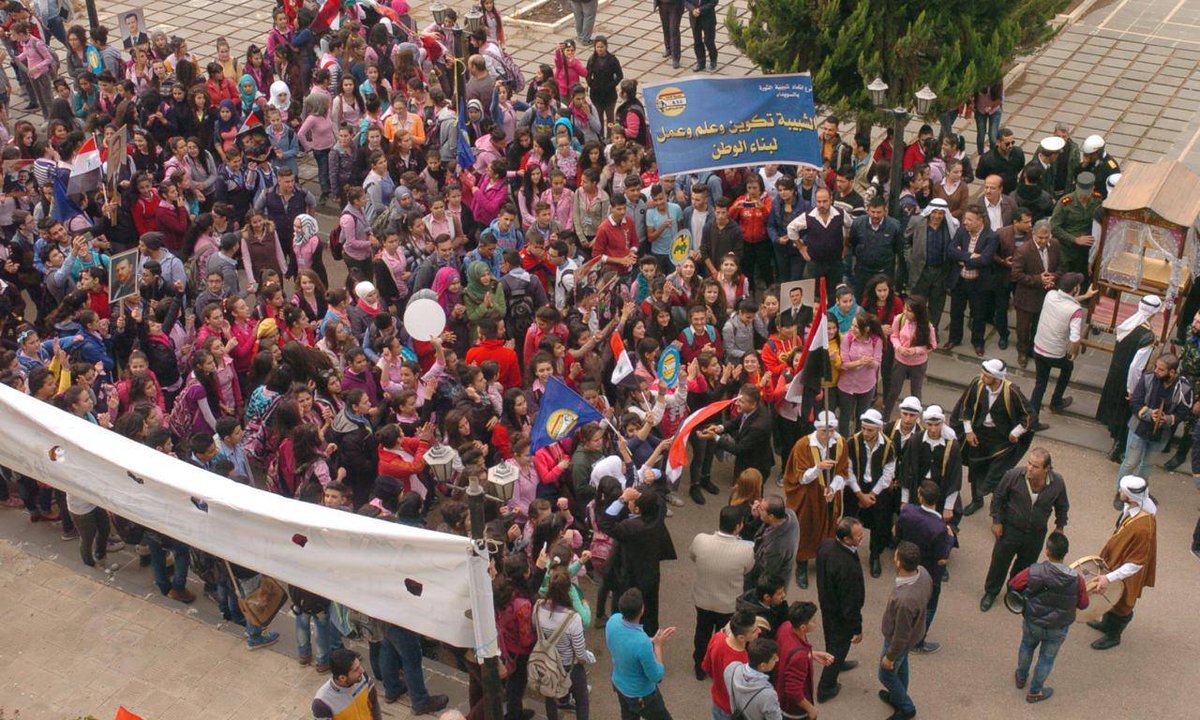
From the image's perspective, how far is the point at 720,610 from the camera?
33.1 ft

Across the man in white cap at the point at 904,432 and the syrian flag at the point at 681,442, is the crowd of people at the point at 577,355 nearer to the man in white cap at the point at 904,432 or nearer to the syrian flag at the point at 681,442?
the man in white cap at the point at 904,432

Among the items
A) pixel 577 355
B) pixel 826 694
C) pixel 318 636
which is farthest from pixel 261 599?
pixel 826 694

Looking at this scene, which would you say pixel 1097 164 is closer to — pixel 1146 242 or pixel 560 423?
pixel 1146 242

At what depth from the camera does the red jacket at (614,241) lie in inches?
559

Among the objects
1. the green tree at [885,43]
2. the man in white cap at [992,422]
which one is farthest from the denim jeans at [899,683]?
the green tree at [885,43]

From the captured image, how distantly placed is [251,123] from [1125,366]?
32.3 feet

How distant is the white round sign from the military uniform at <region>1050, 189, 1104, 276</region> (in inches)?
251

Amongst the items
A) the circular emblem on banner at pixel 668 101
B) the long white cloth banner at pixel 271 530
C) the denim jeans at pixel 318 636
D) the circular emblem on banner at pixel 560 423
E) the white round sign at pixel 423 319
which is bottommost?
the denim jeans at pixel 318 636

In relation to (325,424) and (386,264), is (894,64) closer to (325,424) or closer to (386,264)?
(386,264)

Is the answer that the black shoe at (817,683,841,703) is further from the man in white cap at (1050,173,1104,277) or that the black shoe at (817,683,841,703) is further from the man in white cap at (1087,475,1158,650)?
the man in white cap at (1050,173,1104,277)

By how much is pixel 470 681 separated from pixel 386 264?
18.0ft

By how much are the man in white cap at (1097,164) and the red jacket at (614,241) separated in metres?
4.92

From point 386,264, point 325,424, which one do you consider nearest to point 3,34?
point 386,264

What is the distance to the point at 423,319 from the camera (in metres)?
11.9
